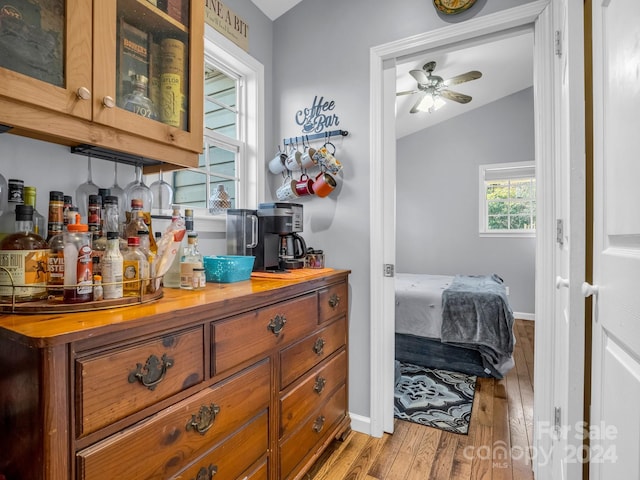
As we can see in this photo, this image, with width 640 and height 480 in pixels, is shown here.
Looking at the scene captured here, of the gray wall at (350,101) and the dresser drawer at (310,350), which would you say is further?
the gray wall at (350,101)

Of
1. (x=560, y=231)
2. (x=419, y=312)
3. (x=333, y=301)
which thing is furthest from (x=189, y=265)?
(x=419, y=312)

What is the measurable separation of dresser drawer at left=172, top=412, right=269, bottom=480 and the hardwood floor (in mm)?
552

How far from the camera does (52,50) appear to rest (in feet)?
2.92

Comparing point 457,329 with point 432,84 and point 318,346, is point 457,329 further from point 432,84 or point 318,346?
point 432,84

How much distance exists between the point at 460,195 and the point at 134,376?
503 cm

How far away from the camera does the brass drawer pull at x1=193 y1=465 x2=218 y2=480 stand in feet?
3.26

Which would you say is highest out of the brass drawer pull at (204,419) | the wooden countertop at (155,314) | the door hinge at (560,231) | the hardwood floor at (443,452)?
the door hinge at (560,231)

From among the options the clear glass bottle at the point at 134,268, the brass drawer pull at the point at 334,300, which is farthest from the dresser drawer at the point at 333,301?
the clear glass bottle at the point at 134,268

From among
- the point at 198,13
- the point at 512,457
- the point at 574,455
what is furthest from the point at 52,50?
the point at 512,457

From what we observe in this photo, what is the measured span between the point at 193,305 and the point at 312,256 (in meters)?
1.06

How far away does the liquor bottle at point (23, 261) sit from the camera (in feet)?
2.90

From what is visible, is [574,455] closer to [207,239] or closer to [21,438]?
[21,438]

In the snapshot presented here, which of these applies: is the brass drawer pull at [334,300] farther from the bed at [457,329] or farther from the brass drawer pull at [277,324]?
the bed at [457,329]

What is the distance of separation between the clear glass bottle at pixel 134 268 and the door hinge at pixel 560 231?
162cm
